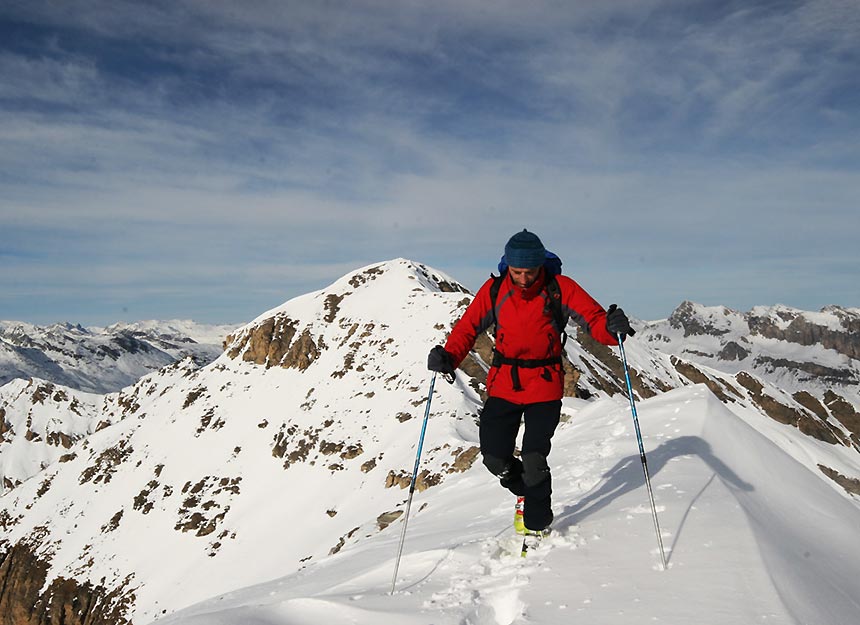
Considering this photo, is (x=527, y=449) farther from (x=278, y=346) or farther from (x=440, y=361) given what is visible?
(x=278, y=346)

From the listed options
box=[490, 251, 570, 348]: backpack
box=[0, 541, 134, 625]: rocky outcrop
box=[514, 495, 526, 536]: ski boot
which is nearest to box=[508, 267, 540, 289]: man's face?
box=[490, 251, 570, 348]: backpack

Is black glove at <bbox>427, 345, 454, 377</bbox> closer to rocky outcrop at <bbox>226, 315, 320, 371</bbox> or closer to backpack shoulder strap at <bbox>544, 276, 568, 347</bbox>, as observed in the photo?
backpack shoulder strap at <bbox>544, 276, 568, 347</bbox>

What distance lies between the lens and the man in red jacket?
20.9 feet

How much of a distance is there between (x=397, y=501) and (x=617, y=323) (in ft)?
96.0

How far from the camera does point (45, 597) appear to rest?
54906 millimetres

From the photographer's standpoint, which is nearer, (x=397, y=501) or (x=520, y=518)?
(x=520, y=518)

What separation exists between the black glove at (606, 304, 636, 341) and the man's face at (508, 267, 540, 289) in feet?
3.05

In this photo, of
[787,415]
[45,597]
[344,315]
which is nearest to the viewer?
[45,597]

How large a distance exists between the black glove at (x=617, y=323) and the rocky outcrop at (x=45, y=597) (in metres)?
48.4

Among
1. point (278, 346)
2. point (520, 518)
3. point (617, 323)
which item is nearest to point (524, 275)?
point (617, 323)

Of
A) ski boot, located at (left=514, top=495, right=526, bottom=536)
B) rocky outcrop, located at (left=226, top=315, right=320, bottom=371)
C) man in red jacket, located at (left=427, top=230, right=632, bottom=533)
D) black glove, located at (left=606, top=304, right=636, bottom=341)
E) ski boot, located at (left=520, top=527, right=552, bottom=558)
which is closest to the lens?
black glove, located at (left=606, top=304, right=636, bottom=341)

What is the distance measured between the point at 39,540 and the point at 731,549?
79.0 meters

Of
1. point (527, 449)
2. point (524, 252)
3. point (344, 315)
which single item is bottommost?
point (527, 449)

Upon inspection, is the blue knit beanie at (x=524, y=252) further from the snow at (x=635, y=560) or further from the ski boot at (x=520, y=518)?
the snow at (x=635, y=560)
